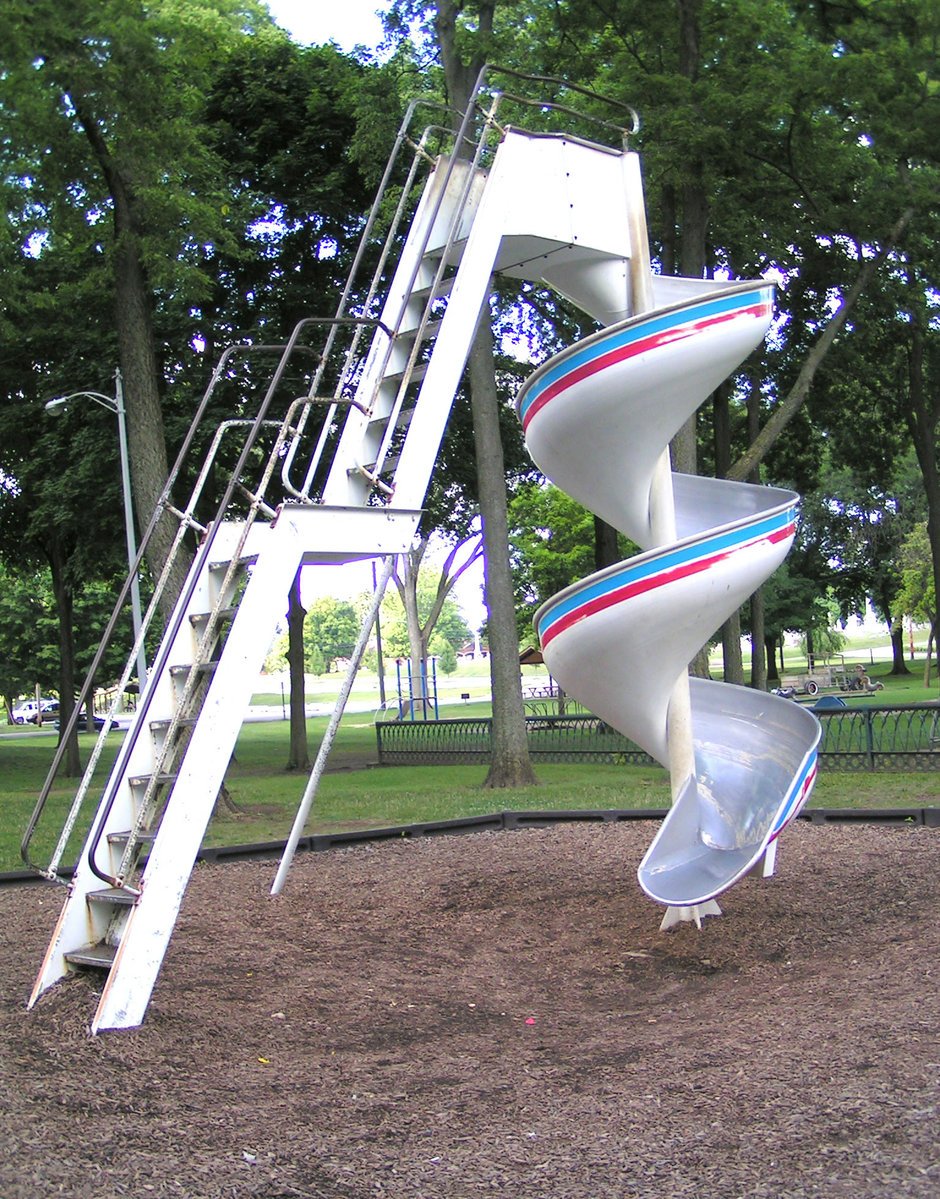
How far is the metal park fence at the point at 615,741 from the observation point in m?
20.1

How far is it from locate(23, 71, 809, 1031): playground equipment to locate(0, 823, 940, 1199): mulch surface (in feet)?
1.95

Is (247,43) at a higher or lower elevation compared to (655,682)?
higher

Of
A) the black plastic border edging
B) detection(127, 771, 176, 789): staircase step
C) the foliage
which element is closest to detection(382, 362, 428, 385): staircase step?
detection(127, 771, 176, 789): staircase step

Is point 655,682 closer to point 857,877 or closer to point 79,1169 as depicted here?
point 857,877

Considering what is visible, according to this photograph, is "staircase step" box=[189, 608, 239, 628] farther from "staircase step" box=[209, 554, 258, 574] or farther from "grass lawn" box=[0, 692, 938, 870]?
"grass lawn" box=[0, 692, 938, 870]

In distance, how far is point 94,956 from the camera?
269 inches

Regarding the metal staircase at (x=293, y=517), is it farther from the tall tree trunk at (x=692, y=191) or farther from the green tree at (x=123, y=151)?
the tall tree trunk at (x=692, y=191)

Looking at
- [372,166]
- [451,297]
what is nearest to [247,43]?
[372,166]

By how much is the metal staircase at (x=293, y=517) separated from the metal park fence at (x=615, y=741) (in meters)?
13.2

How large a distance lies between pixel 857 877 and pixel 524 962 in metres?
2.83

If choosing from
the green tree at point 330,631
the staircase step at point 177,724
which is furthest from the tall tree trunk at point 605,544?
the green tree at point 330,631

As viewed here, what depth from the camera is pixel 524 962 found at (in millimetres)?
7895

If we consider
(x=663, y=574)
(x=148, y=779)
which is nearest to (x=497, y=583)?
(x=663, y=574)

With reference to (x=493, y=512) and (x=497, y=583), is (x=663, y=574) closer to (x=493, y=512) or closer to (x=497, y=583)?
(x=493, y=512)
